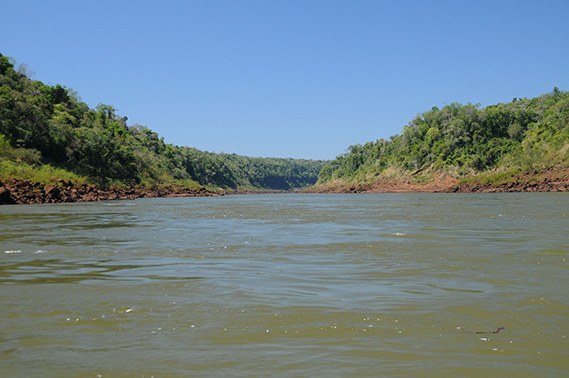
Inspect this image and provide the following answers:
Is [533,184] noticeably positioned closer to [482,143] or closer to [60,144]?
[482,143]

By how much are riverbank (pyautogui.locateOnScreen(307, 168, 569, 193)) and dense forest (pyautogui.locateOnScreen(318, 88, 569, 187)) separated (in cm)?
107

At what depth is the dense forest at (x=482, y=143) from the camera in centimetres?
8525

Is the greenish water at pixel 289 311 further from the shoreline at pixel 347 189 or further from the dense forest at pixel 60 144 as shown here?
the dense forest at pixel 60 144

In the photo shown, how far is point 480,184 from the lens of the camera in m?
86.6

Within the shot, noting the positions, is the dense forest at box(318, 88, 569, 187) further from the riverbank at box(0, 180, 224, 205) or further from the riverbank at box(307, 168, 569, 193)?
the riverbank at box(0, 180, 224, 205)

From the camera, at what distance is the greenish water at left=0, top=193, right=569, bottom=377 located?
15.3 feet

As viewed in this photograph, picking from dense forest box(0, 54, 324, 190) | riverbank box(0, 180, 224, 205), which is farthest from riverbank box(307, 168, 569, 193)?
riverbank box(0, 180, 224, 205)

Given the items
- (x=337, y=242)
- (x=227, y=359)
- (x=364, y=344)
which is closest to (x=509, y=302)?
(x=364, y=344)

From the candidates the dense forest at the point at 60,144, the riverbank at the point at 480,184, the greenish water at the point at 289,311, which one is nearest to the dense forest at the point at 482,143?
the riverbank at the point at 480,184

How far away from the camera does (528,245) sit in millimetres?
12594

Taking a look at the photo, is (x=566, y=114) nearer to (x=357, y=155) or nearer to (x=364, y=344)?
(x=357, y=155)

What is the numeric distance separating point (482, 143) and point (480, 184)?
2522cm

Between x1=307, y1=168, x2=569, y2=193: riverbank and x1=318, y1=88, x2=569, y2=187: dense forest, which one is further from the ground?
x1=318, y1=88, x2=569, y2=187: dense forest

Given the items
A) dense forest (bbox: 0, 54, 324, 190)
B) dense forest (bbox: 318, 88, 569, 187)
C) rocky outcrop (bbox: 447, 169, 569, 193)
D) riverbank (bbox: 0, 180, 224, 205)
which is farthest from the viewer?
dense forest (bbox: 318, 88, 569, 187)
